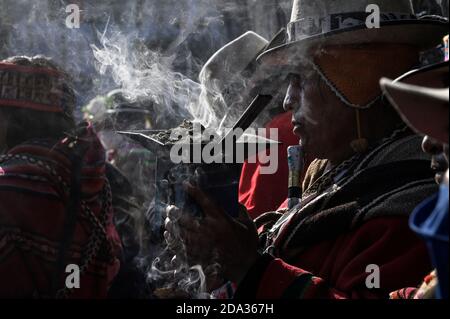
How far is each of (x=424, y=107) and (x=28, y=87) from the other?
93.0 inches

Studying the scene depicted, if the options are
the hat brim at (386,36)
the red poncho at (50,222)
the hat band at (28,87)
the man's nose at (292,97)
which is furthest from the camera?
the hat band at (28,87)

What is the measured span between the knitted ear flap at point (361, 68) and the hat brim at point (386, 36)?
35 mm

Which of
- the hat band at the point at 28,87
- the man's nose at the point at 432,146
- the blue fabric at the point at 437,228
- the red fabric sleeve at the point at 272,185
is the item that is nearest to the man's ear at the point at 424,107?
the blue fabric at the point at 437,228

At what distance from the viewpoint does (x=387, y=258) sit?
3.04m

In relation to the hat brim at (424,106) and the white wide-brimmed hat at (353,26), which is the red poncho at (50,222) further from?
the hat brim at (424,106)

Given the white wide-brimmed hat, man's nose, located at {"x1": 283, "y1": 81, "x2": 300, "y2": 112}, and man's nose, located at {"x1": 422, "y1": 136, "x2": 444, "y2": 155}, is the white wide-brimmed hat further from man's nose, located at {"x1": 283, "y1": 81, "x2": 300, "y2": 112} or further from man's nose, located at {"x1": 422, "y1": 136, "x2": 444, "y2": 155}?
man's nose, located at {"x1": 422, "y1": 136, "x2": 444, "y2": 155}

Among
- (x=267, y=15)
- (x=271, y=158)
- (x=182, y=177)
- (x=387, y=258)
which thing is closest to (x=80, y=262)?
(x=182, y=177)

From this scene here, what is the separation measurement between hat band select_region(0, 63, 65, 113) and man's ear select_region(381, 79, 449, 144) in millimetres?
2183

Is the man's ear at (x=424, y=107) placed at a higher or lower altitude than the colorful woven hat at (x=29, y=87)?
lower

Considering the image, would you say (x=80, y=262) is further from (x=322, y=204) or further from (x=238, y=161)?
(x=322, y=204)

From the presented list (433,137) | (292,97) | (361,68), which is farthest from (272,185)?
(433,137)

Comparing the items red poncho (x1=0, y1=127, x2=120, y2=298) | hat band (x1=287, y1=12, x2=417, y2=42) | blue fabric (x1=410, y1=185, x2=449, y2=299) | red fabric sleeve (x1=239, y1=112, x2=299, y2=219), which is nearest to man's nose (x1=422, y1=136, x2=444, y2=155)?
blue fabric (x1=410, y1=185, x2=449, y2=299)

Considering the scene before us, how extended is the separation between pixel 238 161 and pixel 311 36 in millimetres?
869

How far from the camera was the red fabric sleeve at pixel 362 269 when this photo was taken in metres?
2.98
